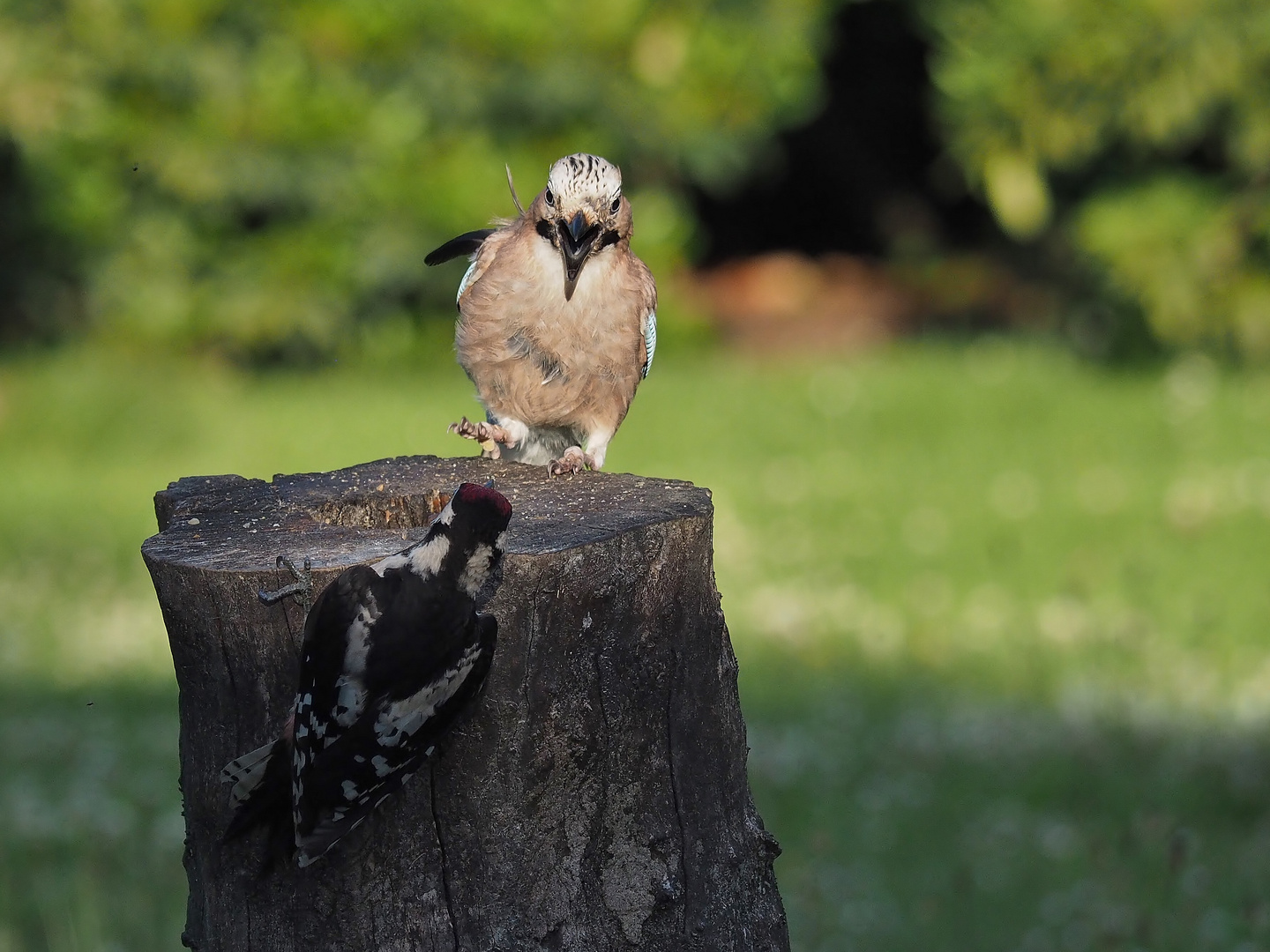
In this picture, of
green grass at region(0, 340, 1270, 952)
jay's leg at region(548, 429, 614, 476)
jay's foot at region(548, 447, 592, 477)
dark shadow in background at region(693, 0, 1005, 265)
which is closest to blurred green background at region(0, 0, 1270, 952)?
green grass at region(0, 340, 1270, 952)

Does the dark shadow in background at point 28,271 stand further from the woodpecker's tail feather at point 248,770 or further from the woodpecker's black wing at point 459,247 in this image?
the woodpecker's tail feather at point 248,770

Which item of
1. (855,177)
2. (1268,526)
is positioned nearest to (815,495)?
(1268,526)

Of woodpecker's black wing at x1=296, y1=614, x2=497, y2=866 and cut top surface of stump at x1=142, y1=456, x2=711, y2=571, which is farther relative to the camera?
cut top surface of stump at x1=142, y1=456, x2=711, y2=571

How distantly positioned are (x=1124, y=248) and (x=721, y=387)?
3245 mm

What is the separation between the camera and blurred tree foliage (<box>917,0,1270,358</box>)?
11.1 m

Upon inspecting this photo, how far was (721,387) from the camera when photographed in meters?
12.3

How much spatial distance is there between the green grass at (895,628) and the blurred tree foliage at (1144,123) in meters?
0.72

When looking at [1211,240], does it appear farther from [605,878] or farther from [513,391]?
[605,878]

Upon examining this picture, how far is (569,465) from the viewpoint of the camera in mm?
3348

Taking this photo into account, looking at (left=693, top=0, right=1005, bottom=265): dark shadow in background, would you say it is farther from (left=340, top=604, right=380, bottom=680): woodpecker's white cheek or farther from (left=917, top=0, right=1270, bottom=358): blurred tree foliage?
(left=340, top=604, right=380, bottom=680): woodpecker's white cheek

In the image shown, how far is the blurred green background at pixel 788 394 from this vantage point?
509 cm

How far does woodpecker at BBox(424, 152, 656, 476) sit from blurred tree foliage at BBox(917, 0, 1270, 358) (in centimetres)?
851

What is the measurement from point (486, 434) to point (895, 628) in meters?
3.32

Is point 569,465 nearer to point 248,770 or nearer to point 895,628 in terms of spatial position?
point 248,770
